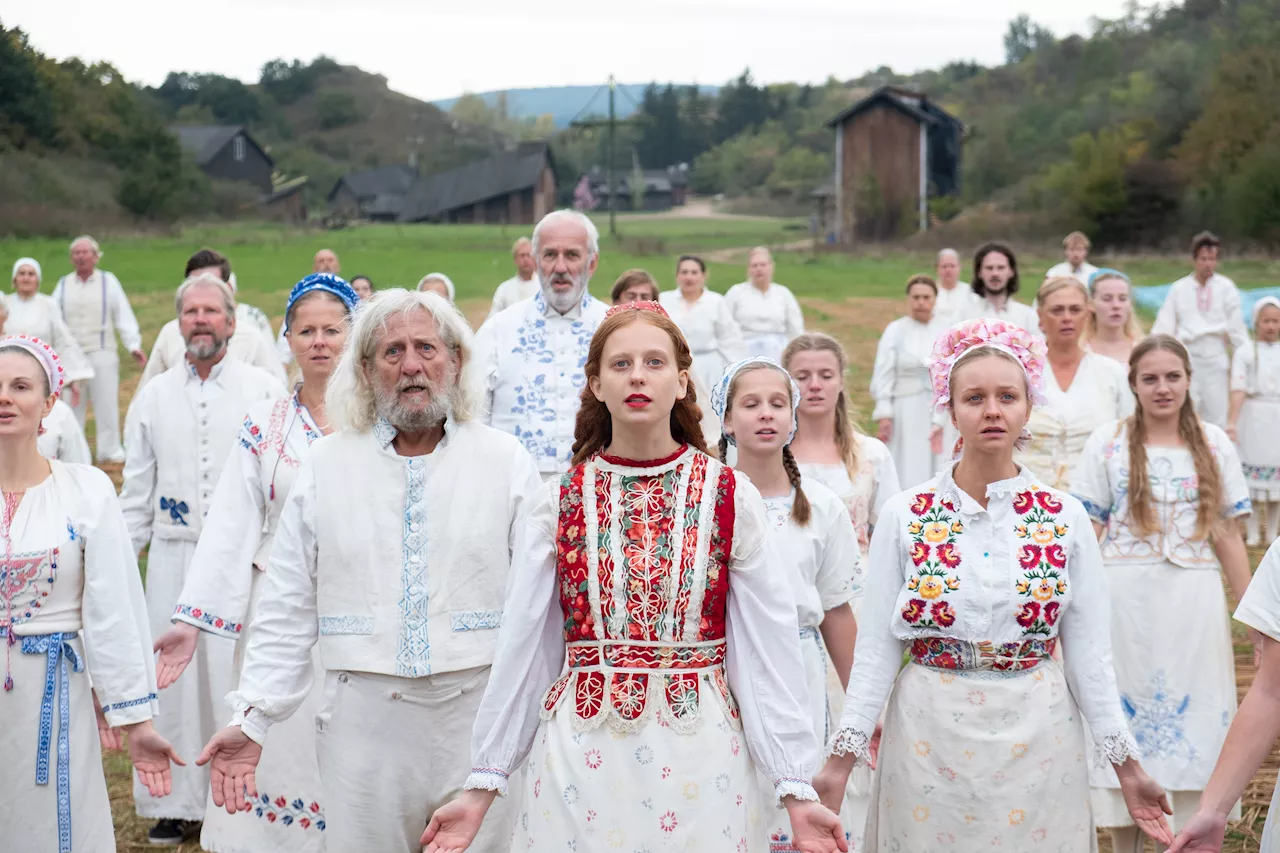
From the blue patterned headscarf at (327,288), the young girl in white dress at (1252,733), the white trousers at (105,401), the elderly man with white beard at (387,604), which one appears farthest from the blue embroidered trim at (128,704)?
the white trousers at (105,401)

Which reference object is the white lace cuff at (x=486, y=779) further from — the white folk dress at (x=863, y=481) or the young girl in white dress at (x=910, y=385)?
the young girl in white dress at (x=910, y=385)

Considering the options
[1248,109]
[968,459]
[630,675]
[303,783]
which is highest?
[1248,109]

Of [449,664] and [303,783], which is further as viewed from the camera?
[303,783]

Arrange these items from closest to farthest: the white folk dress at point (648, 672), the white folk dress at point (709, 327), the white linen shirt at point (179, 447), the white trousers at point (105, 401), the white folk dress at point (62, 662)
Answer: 1. the white folk dress at point (648, 672)
2. the white folk dress at point (62, 662)
3. the white linen shirt at point (179, 447)
4. the white folk dress at point (709, 327)
5. the white trousers at point (105, 401)

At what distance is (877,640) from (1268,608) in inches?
43.3

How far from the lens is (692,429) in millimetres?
3582

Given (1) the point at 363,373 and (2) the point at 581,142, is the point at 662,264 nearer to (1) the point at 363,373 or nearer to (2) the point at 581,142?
(1) the point at 363,373

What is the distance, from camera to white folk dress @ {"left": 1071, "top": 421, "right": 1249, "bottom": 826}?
6008mm

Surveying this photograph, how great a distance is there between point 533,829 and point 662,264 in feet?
123

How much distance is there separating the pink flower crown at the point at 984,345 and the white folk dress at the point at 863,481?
1421 millimetres

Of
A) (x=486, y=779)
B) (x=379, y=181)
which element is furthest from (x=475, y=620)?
(x=379, y=181)

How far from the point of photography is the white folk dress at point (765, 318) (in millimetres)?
14828

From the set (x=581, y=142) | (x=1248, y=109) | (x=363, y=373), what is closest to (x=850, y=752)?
(x=363, y=373)

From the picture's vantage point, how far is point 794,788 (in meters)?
3.35
